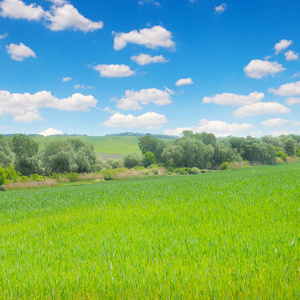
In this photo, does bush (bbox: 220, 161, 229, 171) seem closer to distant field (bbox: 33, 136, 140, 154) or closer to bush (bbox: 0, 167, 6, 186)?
bush (bbox: 0, 167, 6, 186)

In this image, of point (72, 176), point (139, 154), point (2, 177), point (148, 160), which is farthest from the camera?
point (148, 160)

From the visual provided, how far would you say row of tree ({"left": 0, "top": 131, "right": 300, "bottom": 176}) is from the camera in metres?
62.4

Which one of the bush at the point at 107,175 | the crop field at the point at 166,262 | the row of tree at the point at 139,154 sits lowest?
the bush at the point at 107,175

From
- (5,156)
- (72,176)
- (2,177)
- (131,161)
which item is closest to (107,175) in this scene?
(72,176)

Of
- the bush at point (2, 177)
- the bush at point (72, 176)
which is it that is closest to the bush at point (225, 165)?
the bush at point (72, 176)

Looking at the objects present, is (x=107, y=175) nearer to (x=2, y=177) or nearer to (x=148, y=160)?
(x=2, y=177)

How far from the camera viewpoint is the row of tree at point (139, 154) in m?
62.4

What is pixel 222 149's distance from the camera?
280 feet

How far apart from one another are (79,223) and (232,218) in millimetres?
4883

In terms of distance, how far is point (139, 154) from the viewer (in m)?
86.4

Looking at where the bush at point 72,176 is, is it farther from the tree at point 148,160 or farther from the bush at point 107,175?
the tree at point 148,160

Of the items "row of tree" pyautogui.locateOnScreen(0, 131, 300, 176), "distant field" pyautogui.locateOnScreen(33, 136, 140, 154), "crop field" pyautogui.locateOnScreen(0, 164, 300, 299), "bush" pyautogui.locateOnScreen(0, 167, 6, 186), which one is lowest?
"bush" pyautogui.locateOnScreen(0, 167, 6, 186)

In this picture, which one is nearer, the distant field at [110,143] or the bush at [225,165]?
the bush at [225,165]

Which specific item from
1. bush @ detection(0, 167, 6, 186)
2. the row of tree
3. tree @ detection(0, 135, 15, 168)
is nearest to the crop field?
bush @ detection(0, 167, 6, 186)
